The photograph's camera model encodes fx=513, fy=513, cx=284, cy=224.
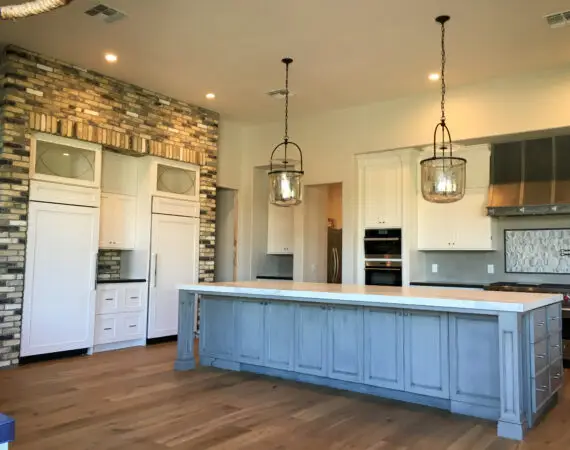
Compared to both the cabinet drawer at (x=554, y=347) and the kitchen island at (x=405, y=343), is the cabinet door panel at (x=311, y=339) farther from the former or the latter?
the cabinet drawer at (x=554, y=347)

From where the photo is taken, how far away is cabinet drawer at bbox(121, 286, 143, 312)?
6577 millimetres

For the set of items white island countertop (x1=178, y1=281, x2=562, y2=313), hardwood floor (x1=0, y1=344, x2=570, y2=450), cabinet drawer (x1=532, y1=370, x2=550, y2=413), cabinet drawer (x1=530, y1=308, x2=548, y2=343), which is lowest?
hardwood floor (x1=0, y1=344, x2=570, y2=450)

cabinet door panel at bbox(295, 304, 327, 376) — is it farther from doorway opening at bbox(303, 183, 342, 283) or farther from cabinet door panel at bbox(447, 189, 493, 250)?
doorway opening at bbox(303, 183, 342, 283)

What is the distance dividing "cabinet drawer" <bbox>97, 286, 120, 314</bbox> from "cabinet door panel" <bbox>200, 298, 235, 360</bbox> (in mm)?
1561

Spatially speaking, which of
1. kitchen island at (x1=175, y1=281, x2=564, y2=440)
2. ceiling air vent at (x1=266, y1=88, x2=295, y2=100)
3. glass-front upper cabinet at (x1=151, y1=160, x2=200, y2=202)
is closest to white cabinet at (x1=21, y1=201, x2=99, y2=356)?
glass-front upper cabinet at (x1=151, y1=160, x2=200, y2=202)

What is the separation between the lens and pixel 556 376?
414cm

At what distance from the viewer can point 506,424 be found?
133 inches

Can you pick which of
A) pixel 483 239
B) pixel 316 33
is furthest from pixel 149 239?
pixel 483 239

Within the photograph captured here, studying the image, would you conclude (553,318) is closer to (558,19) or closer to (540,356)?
(540,356)

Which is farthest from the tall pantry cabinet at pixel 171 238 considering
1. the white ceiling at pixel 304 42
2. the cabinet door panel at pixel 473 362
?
the cabinet door panel at pixel 473 362

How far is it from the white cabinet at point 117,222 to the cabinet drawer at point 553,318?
16.5ft

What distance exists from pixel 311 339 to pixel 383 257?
9.06 ft

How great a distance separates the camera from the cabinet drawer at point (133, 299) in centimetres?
658

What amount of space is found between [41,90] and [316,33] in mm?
3108
